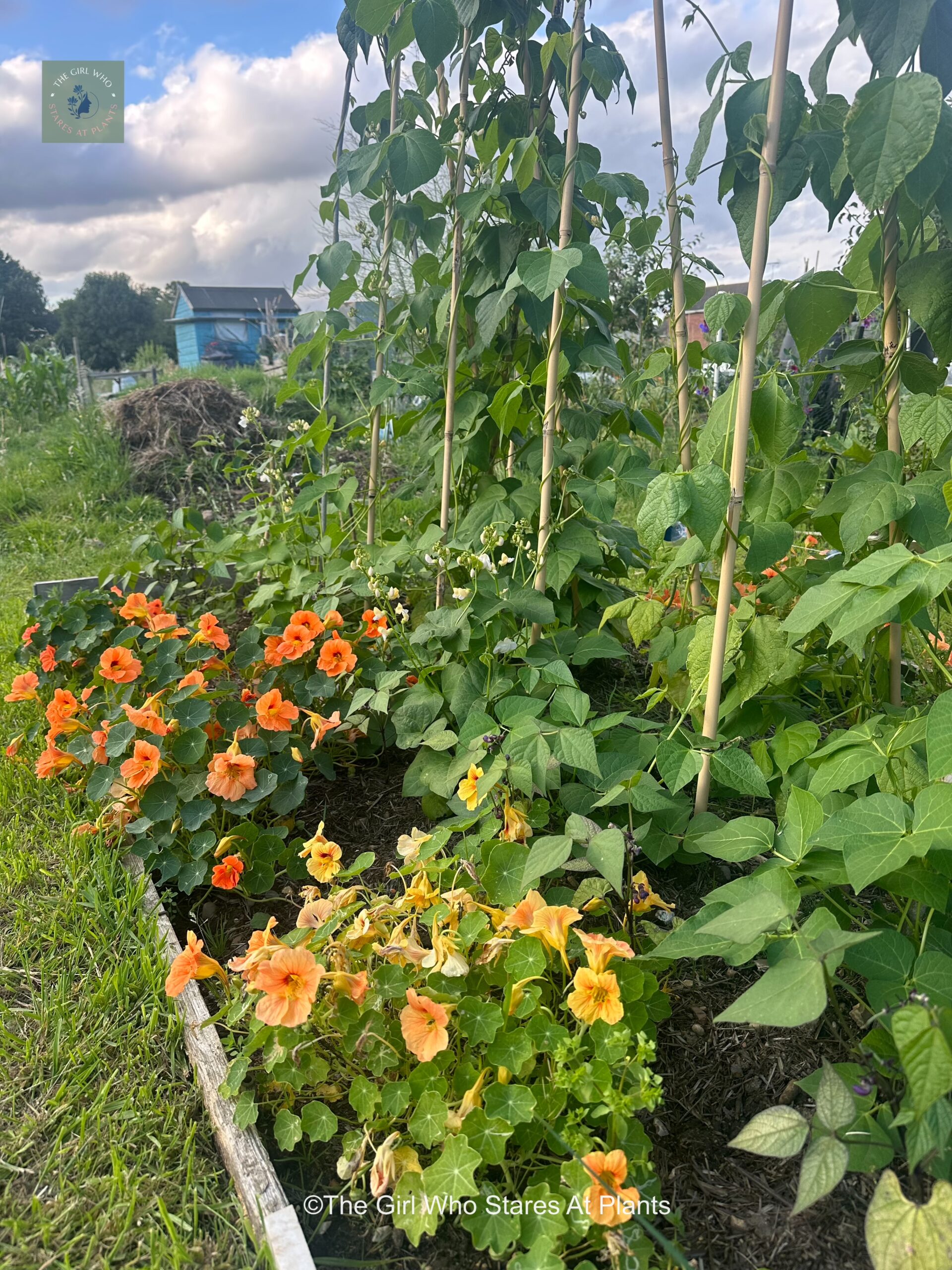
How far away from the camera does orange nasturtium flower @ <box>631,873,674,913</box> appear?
1.32 m

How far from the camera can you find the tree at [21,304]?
41094mm

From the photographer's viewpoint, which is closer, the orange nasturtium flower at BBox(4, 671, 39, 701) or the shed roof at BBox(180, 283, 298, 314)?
the orange nasturtium flower at BBox(4, 671, 39, 701)

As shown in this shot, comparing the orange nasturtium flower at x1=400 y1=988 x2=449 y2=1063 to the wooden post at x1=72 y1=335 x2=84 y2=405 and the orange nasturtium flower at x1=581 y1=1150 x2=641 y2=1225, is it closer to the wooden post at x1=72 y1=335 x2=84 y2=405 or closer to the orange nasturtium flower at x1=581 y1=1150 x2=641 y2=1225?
the orange nasturtium flower at x1=581 y1=1150 x2=641 y2=1225

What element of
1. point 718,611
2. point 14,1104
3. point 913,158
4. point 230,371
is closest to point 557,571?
point 718,611

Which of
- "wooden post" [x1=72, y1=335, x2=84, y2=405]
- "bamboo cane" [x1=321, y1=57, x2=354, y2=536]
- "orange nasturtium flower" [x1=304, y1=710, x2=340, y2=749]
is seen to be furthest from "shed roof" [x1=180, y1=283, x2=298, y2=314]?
"orange nasturtium flower" [x1=304, y1=710, x2=340, y2=749]

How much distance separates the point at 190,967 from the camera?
127 centimetres

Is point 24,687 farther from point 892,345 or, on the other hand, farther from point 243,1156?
point 892,345

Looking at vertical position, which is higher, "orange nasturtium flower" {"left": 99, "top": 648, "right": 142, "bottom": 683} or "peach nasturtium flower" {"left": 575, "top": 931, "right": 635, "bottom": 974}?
"orange nasturtium flower" {"left": 99, "top": 648, "right": 142, "bottom": 683}

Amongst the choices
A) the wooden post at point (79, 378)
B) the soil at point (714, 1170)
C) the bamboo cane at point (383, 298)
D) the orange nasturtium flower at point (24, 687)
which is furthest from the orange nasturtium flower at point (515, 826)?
the wooden post at point (79, 378)

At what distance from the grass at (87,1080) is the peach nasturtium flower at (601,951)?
1.77 feet

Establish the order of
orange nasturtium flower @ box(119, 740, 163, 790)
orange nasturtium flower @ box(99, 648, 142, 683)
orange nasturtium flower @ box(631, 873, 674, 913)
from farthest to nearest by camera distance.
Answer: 1. orange nasturtium flower @ box(99, 648, 142, 683)
2. orange nasturtium flower @ box(119, 740, 163, 790)
3. orange nasturtium flower @ box(631, 873, 674, 913)

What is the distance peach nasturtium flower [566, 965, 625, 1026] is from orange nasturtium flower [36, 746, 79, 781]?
135 cm

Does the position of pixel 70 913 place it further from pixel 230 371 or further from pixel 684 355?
pixel 230 371

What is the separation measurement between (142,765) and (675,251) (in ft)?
4.89
